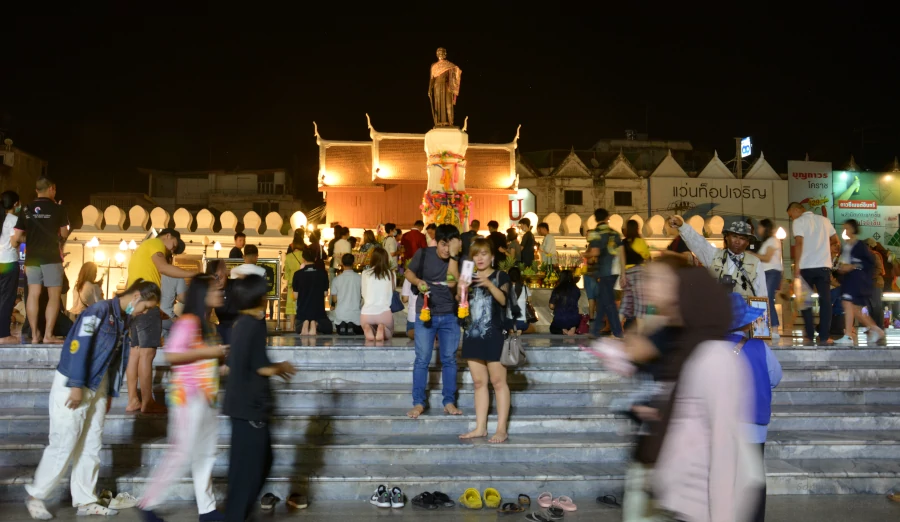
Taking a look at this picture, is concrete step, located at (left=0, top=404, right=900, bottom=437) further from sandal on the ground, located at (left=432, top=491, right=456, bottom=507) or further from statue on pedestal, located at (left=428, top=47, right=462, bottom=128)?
statue on pedestal, located at (left=428, top=47, right=462, bottom=128)

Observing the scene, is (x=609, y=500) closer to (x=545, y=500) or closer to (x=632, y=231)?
(x=545, y=500)

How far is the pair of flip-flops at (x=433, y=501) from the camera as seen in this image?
211 inches

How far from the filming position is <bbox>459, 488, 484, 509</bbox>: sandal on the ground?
534 centimetres

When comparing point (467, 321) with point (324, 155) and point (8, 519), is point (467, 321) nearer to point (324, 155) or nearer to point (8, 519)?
point (8, 519)

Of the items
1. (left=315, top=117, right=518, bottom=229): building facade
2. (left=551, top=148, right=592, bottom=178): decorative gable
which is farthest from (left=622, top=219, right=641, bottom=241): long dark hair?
(left=551, top=148, right=592, bottom=178): decorative gable

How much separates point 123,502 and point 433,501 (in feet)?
7.02

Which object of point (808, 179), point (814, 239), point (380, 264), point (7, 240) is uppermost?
point (808, 179)

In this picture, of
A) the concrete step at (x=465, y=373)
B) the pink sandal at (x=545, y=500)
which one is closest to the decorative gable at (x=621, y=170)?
the concrete step at (x=465, y=373)

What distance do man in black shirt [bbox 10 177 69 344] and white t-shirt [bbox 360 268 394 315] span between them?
339 cm

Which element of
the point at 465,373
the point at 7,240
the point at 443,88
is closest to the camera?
the point at 465,373

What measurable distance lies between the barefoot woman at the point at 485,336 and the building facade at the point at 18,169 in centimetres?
2630

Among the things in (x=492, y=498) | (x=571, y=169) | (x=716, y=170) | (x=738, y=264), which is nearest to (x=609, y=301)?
(x=738, y=264)

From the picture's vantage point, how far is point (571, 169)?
36.8 metres

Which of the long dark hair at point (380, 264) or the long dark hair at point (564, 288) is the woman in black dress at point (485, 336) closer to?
the long dark hair at point (380, 264)
